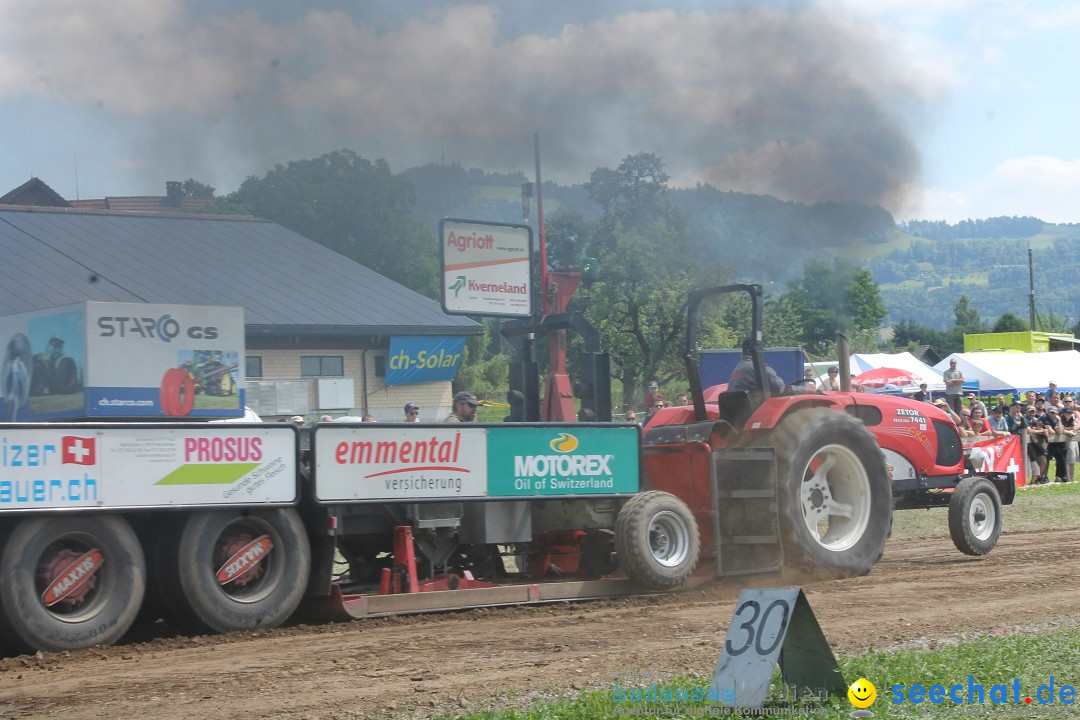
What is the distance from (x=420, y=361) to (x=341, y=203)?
22.8 ft

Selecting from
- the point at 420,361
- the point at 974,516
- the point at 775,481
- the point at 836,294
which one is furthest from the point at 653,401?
the point at 420,361

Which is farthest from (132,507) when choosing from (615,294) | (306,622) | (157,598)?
(615,294)

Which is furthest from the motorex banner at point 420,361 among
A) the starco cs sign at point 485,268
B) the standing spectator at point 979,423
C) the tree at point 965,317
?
the tree at point 965,317

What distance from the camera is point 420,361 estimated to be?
57.4ft

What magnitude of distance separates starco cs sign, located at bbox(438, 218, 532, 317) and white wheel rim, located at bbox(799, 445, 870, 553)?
9.40 feet

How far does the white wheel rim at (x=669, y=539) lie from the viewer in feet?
29.0

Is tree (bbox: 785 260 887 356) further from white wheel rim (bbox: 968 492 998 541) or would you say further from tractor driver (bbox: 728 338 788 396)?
tractor driver (bbox: 728 338 788 396)

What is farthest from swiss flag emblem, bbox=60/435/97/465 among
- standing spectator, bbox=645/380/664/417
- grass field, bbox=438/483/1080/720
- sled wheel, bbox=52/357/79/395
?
standing spectator, bbox=645/380/664/417

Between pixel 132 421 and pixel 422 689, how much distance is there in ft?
10.7

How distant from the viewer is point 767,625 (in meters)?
5.09

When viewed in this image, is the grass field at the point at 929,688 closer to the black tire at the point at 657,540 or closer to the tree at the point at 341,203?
the black tire at the point at 657,540

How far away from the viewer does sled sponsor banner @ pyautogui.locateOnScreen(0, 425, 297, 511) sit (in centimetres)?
672

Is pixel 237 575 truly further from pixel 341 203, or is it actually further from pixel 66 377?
pixel 341 203

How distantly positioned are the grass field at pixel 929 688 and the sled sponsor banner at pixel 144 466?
116 inches
